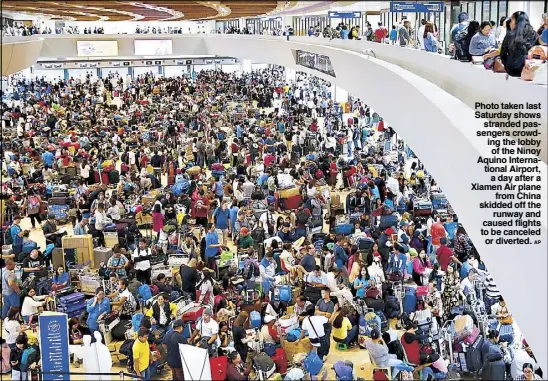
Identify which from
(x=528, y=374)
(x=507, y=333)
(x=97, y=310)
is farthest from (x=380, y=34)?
(x=528, y=374)

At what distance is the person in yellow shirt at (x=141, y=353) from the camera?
8.05 m

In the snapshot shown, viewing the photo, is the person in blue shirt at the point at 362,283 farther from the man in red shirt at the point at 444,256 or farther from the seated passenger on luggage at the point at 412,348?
the seated passenger on luggage at the point at 412,348

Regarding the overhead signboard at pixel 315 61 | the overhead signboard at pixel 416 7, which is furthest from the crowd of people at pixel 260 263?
the overhead signboard at pixel 416 7

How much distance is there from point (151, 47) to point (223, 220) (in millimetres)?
26230

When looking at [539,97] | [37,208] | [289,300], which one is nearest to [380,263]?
[289,300]

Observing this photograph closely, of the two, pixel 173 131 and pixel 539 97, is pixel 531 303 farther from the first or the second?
pixel 173 131

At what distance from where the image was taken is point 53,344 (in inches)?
300

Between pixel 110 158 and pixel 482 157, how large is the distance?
15175 mm

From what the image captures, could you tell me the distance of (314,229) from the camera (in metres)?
12.7

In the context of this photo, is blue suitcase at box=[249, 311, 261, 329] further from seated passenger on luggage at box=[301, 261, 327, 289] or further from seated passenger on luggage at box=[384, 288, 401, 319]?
seated passenger on luggage at box=[384, 288, 401, 319]

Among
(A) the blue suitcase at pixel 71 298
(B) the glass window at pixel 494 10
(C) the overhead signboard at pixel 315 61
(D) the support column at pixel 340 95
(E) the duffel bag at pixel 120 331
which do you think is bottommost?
(E) the duffel bag at pixel 120 331

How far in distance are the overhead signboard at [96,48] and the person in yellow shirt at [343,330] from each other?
30.0 meters

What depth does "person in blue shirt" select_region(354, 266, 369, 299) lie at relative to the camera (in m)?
9.70

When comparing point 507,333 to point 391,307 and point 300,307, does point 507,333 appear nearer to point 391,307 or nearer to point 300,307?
point 391,307
